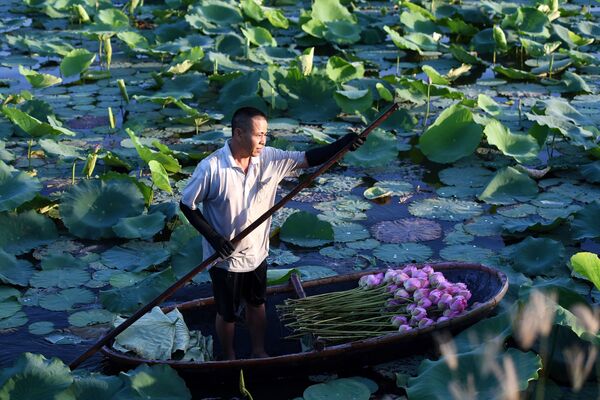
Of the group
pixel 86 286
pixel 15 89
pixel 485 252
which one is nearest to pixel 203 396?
pixel 86 286

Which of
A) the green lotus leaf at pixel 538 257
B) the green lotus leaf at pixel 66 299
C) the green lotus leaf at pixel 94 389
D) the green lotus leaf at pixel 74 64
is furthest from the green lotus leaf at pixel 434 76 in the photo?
the green lotus leaf at pixel 94 389

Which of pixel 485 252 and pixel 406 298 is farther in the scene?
pixel 485 252

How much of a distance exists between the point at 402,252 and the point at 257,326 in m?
1.43

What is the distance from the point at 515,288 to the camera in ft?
15.0

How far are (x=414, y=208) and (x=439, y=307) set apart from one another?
5.95ft

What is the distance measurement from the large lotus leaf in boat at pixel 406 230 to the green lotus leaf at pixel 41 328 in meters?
1.93

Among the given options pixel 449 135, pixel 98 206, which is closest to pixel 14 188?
pixel 98 206

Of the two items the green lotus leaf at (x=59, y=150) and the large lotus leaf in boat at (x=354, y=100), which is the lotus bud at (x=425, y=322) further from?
the large lotus leaf in boat at (x=354, y=100)

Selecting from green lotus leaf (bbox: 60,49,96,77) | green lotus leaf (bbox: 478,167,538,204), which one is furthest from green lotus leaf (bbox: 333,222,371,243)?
green lotus leaf (bbox: 60,49,96,77)

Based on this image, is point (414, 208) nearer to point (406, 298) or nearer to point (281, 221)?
point (281, 221)

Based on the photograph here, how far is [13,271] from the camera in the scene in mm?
5051

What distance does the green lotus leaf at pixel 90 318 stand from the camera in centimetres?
455

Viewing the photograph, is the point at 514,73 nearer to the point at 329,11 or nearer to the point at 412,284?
the point at 329,11

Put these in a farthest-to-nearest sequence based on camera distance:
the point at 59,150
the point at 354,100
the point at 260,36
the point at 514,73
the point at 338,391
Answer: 1. the point at 260,36
2. the point at 514,73
3. the point at 354,100
4. the point at 59,150
5. the point at 338,391
